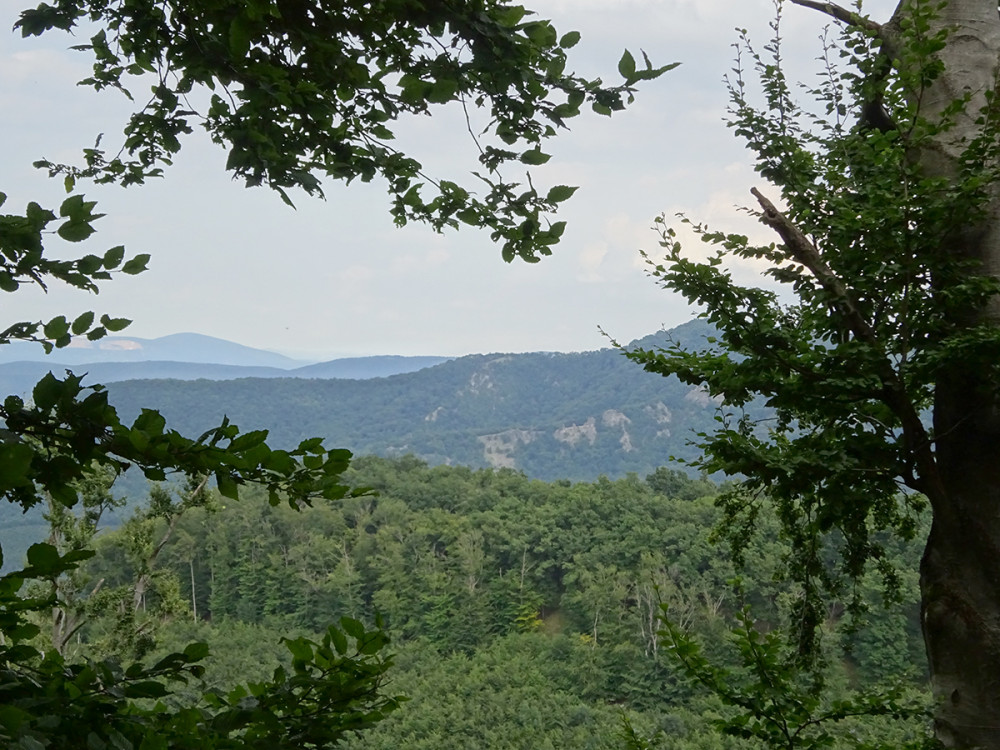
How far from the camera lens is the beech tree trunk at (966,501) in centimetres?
261

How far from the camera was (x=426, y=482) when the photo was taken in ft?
190

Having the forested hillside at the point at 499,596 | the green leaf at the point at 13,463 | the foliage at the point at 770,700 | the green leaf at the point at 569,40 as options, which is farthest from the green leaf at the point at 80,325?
the forested hillside at the point at 499,596

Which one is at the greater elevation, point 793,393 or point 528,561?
point 793,393

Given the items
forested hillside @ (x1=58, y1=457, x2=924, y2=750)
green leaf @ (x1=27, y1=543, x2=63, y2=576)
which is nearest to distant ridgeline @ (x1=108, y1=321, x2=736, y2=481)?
forested hillside @ (x1=58, y1=457, x2=924, y2=750)

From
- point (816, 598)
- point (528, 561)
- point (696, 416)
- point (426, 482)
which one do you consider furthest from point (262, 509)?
point (696, 416)

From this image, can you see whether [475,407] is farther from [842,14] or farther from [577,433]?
[842,14]

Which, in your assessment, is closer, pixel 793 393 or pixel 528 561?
pixel 793 393

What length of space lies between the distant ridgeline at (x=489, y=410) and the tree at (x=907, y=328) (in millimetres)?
88237

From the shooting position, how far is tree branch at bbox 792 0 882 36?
316 cm

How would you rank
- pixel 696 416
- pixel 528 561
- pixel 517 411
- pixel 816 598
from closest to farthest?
pixel 816 598
pixel 528 561
pixel 696 416
pixel 517 411

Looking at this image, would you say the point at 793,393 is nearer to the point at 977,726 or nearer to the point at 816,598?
the point at 977,726

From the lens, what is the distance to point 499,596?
44.8 metres

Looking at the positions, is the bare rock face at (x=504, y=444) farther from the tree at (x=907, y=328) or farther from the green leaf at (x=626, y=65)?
the green leaf at (x=626, y=65)

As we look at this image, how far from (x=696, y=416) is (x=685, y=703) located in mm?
76746
